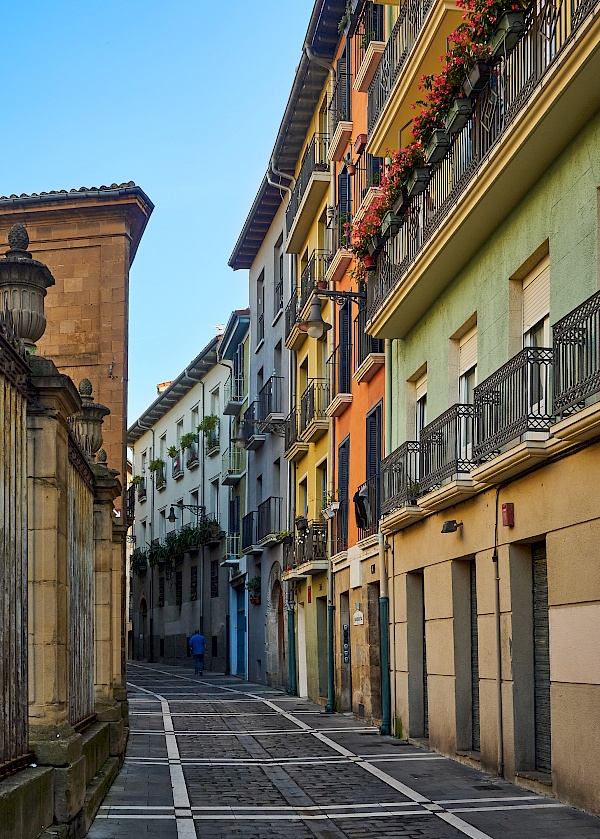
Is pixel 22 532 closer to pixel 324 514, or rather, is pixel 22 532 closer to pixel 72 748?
pixel 72 748

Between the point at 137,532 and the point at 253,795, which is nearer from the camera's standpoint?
the point at 253,795

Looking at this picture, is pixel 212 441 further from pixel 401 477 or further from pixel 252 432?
pixel 401 477

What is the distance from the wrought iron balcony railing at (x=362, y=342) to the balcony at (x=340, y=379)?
1.21 m

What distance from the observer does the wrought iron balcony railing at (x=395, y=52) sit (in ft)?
55.6

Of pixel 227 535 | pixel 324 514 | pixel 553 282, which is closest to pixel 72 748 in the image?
pixel 553 282

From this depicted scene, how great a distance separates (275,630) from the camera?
113 feet

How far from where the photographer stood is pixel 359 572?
2223 centimetres

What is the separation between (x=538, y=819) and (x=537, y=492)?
3.35 meters

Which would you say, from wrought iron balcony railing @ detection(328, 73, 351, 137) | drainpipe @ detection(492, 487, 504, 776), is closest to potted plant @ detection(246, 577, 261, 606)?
wrought iron balcony railing @ detection(328, 73, 351, 137)

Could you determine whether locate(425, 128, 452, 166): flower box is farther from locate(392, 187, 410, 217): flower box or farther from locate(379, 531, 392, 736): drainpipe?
locate(379, 531, 392, 736): drainpipe

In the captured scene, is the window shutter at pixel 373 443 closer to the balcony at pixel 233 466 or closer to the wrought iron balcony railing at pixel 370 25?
the wrought iron balcony railing at pixel 370 25

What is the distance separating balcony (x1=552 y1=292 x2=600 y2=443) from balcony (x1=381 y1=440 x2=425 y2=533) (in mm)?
6076

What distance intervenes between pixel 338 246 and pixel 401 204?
7.91 m

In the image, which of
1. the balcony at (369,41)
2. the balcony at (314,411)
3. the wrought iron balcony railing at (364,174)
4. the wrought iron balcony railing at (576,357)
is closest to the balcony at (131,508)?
the balcony at (314,411)
